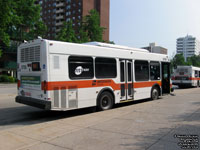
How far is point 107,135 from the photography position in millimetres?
5371

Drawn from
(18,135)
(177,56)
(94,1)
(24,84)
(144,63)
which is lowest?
(18,135)

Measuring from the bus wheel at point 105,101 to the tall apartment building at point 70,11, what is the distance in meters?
69.2

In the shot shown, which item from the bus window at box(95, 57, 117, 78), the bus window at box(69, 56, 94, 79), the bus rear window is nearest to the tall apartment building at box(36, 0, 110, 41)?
the bus window at box(95, 57, 117, 78)

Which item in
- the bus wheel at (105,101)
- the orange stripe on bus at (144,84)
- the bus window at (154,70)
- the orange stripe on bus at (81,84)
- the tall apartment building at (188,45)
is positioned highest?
the tall apartment building at (188,45)

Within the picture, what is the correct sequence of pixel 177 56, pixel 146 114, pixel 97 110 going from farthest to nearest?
pixel 177 56
pixel 97 110
pixel 146 114

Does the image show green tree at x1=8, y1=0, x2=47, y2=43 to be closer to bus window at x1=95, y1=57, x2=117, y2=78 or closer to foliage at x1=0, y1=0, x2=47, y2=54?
foliage at x1=0, y1=0, x2=47, y2=54

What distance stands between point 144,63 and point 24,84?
21.3 feet

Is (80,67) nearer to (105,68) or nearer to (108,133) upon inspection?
(105,68)

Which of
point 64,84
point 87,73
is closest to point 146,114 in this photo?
point 87,73

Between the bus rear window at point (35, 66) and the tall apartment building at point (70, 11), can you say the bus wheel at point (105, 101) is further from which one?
the tall apartment building at point (70, 11)

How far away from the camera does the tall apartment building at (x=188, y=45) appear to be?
181 metres

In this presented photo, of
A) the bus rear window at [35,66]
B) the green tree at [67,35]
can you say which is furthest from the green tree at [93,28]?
the bus rear window at [35,66]

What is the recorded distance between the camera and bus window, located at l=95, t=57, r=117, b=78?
8.78 m

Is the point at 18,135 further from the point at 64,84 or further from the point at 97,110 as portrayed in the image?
the point at 97,110
